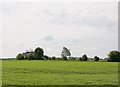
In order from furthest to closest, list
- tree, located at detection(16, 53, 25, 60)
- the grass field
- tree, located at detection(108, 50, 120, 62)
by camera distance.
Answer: tree, located at detection(16, 53, 25, 60)
tree, located at detection(108, 50, 120, 62)
the grass field

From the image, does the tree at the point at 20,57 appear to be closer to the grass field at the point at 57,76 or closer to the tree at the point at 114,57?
the tree at the point at 114,57

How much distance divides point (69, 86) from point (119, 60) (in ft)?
195

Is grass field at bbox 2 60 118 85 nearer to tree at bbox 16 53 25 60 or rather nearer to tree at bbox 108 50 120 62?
tree at bbox 108 50 120 62

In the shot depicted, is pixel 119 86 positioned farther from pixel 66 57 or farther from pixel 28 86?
pixel 66 57

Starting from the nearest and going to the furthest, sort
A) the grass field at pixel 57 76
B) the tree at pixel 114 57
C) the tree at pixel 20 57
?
1. the grass field at pixel 57 76
2. the tree at pixel 114 57
3. the tree at pixel 20 57

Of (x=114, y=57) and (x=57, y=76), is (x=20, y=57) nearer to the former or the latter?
(x=114, y=57)

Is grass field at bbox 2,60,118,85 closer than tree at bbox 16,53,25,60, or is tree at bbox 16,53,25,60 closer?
grass field at bbox 2,60,118,85

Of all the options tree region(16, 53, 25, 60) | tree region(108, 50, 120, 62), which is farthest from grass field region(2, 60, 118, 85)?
tree region(16, 53, 25, 60)

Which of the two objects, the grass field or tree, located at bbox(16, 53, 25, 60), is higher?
tree, located at bbox(16, 53, 25, 60)

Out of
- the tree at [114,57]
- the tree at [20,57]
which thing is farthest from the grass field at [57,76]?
the tree at [20,57]

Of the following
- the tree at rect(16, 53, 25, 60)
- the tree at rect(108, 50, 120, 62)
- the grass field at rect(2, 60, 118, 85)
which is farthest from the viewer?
the tree at rect(16, 53, 25, 60)

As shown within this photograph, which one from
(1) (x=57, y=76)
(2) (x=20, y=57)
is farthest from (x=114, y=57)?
(1) (x=57, y=76)

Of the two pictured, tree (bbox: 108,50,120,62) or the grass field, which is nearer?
the grass field

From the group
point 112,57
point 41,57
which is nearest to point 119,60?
point 112,57
